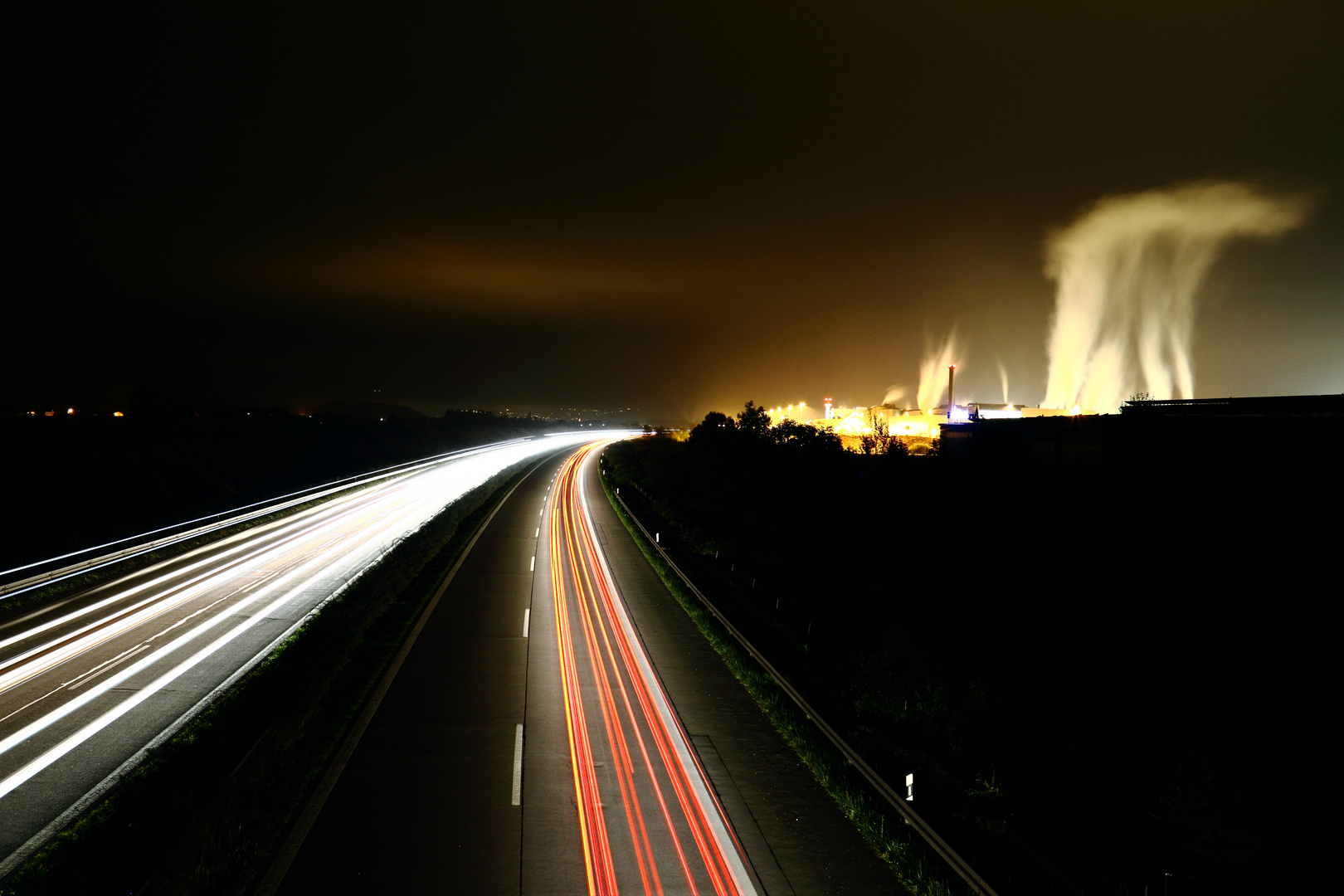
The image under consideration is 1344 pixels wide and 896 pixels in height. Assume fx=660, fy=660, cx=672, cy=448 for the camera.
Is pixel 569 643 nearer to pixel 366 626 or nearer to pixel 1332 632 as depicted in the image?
pixel 366 626

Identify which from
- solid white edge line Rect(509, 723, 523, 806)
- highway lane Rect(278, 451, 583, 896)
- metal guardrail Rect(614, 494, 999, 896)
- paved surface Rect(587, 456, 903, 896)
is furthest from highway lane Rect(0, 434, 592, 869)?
metal guardrail Rect(614, 494, 999, 896)

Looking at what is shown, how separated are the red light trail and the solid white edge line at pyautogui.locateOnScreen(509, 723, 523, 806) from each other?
90 centimetres

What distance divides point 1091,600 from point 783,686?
703 inches

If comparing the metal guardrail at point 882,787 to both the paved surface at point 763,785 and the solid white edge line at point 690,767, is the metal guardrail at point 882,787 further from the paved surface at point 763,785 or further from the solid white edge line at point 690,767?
the solid white edge line at point 690,767

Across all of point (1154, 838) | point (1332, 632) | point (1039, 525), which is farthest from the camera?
point (1039, 525)

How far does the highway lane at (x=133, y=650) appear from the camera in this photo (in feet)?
35.9

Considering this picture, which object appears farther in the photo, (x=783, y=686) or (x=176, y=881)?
(x=783, y=686)

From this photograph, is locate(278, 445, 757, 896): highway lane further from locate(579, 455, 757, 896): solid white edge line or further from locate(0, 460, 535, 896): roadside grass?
locate(0, 460, 535, 896): roadside grass

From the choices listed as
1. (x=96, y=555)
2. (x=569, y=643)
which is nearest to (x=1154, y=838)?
(x=569, y=643)

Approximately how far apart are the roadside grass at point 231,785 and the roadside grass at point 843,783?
8.35m

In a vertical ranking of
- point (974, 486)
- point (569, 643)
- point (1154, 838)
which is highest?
point (974, 486)

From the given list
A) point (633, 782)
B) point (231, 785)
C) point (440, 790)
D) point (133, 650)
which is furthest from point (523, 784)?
point (133, 650)

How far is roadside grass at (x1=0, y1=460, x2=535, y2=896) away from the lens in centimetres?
834

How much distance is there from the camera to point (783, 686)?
14.7 metres
